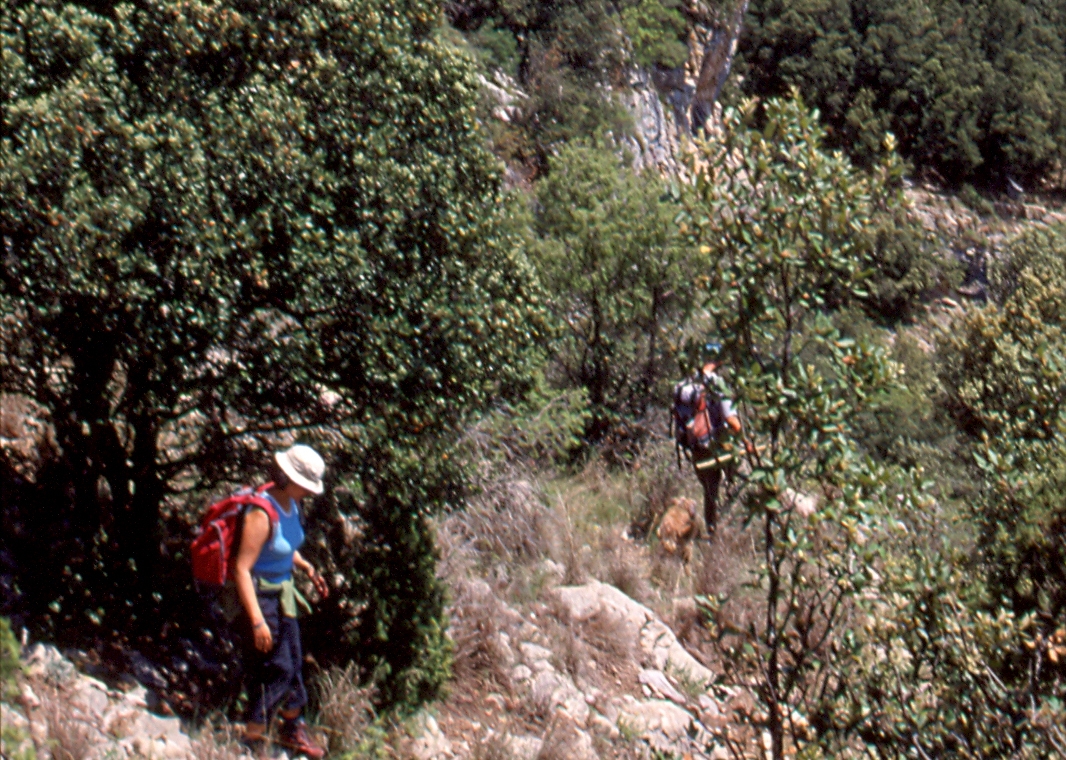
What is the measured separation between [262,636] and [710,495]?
541cm

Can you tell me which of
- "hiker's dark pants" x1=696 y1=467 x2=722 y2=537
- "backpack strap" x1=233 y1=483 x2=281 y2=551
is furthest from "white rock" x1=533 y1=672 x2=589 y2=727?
"backpack strap" x1=233 y1=483 x2=281 y2=551

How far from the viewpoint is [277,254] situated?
477 centimetres

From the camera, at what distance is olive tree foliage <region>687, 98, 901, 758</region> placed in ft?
13.4

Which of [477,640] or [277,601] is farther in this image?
[477,640]

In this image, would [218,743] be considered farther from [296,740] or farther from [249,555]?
[249,555]

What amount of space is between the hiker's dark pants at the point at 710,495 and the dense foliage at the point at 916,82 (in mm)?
27186

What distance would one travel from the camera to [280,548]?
182 inches

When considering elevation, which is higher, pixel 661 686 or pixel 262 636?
pixel 262 636

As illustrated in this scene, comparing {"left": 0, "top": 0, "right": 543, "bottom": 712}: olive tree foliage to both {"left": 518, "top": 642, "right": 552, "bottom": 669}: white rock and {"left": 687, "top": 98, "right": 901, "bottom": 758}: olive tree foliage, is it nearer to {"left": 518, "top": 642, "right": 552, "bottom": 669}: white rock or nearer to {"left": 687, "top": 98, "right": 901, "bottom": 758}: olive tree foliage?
{"left": 518, "top": 642, "right": 552, "bottom": 669}: white rock

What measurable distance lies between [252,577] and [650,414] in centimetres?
738

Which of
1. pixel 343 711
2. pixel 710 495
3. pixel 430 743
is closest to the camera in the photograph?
pixel 343 711

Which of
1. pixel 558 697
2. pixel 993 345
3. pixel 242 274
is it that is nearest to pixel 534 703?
pixel 558 697

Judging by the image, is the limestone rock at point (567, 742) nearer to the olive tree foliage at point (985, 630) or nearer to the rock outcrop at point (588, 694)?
the rock outcrop at point (588, 694)

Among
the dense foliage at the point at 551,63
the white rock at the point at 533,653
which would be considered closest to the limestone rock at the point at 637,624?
the white rock at the point at 533,653
